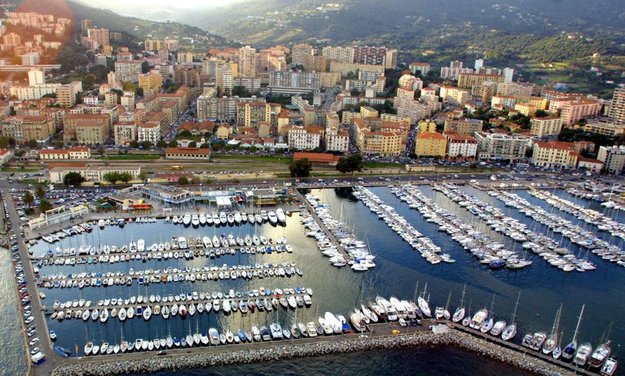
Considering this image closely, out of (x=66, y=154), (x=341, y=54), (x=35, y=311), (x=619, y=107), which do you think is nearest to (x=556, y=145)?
(x=619, y=107)

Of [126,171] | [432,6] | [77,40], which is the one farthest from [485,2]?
[126,171]

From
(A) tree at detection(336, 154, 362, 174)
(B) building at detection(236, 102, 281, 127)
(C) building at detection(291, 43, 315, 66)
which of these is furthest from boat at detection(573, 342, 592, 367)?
(C) building at detection(291, 43, 315, 66)

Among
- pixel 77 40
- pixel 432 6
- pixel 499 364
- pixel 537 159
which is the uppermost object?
pixel 432 6

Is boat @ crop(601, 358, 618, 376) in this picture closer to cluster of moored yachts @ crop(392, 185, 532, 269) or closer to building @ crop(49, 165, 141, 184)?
cluster of moored yachts @ crop(392, 185, 532, 269)

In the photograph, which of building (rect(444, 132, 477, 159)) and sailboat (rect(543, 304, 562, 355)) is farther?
building (rect(444, 132, 477, 159))

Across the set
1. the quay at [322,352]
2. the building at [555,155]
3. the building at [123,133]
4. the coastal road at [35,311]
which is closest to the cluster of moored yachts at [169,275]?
the coastal road at [35,311]

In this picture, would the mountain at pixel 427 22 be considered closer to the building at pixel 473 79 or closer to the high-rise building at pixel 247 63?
the building at pixel 473 79

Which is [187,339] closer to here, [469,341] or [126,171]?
[469,341]
